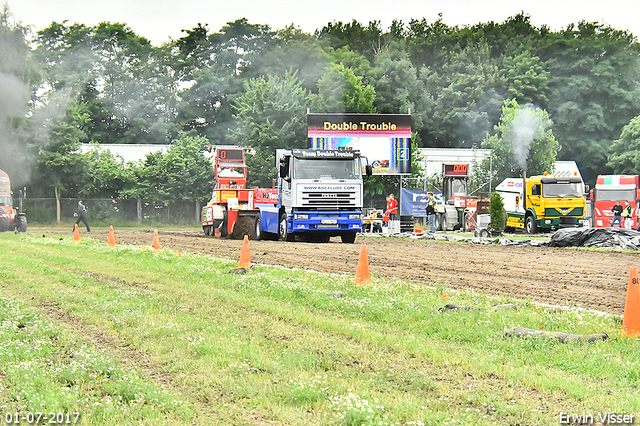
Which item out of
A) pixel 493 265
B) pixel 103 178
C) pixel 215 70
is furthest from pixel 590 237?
pixel 215 70

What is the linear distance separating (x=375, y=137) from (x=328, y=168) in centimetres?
1555

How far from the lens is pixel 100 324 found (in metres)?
10.6

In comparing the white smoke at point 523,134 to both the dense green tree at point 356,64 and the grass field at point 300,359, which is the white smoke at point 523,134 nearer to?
the dense green tree at point 356,64

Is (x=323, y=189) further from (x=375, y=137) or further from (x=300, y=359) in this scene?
(x=300, y=359)

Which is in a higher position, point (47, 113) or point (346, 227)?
point (47, 113)

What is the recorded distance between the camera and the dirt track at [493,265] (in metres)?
14.5

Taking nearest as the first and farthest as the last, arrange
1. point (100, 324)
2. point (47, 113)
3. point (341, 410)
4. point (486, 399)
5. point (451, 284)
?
1. point (341, 410)
2. point (486, 399)
3. point (100, 324)
4. point (451, 284)
5. point (47, 113)

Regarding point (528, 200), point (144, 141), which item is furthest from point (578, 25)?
point (528, 200)

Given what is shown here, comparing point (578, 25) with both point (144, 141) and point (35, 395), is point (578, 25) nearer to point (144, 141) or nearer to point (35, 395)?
point (144, 141)

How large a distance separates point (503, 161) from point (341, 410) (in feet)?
186

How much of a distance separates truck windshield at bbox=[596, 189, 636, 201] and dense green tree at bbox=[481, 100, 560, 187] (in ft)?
42.2

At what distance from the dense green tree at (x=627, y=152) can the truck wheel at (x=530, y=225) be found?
108 feet

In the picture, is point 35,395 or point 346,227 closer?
point 35,395

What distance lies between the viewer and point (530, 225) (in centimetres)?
4122
